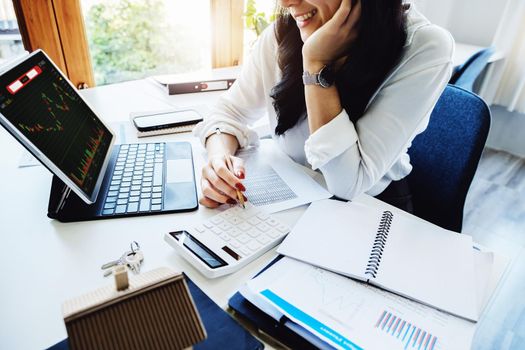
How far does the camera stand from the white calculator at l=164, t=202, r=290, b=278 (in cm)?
62

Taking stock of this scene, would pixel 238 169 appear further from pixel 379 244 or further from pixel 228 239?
pixel 379 244

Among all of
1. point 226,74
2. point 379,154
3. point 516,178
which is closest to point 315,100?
point 379,154

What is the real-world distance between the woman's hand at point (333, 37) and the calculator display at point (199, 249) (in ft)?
1.68

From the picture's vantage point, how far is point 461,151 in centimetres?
98

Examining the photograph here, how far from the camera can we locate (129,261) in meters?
0.62

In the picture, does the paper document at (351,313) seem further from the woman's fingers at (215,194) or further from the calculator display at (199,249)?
the woman's fingers at (215,194)

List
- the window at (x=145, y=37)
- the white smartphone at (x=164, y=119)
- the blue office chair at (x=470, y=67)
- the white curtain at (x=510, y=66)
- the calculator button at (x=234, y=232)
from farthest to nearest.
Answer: the white curtain at (x=510, y=66) → the blue office chair at (x=470, y=67) → the window at (x=145, y=37) → the white smartphone at (x=164, y=119) → the calculator button at (x=234, y=232)

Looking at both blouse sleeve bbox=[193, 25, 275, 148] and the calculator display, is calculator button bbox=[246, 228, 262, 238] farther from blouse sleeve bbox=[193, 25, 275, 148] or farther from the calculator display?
blouse sleeve bbox=[193, 25, 275, 148]

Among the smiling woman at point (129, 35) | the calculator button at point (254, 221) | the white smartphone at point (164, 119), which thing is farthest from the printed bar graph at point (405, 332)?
the smiling woman at point (129, 35)

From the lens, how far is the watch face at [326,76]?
0.87m

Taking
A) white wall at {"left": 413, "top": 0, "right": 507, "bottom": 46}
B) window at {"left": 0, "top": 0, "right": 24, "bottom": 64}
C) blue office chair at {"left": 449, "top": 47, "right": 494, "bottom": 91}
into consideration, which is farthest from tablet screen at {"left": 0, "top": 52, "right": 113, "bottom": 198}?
white wall at {"left": 413, "top": 0, "right": 507, "bottom": 46}

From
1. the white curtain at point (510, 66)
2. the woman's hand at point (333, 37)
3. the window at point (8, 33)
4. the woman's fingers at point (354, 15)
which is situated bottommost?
the white curtain at point (510, 66)

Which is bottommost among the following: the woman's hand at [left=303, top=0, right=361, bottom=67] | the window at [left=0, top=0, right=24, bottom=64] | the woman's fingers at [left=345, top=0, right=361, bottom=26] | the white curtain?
the white curtain

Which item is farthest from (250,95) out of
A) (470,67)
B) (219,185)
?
(470,67)
